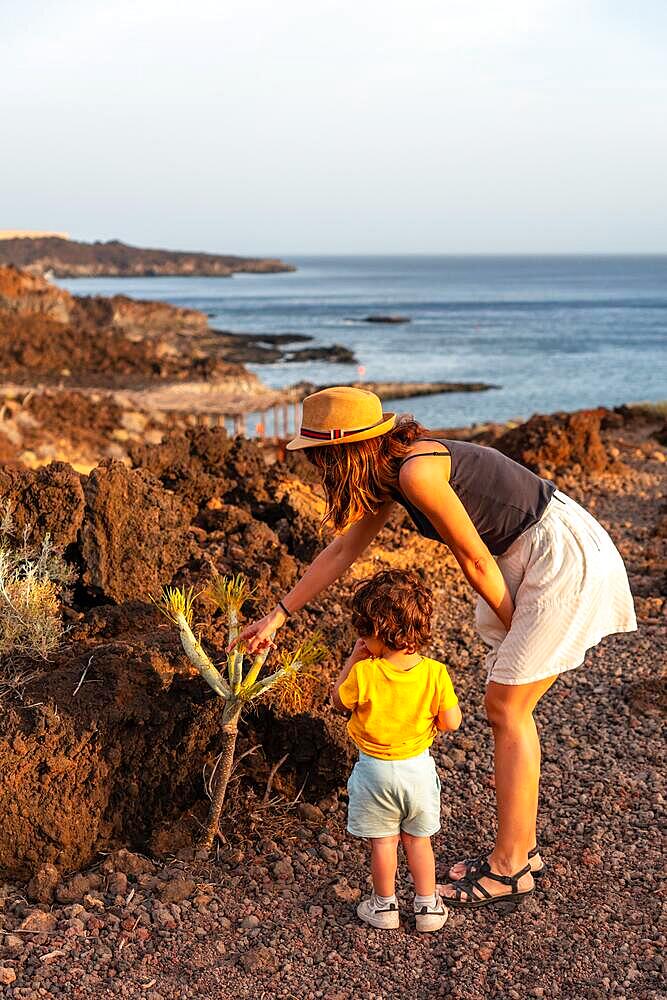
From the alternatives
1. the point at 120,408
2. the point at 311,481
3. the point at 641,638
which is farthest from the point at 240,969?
the point at 120,408

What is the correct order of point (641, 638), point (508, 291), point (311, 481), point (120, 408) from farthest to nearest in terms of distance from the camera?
point (508, 291) < point (120, 408) < point (311, 481) < point (641, 638)

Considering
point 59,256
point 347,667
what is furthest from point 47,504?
point 59,256

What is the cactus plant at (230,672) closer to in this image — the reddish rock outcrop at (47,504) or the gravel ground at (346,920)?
the gravel ground at (346,920)

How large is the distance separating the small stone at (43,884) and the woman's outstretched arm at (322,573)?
1.06m

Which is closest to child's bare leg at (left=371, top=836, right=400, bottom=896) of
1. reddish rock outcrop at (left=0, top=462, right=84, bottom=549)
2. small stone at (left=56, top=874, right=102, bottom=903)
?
small stone at (left=56, top=874, right=102, bottom=903)

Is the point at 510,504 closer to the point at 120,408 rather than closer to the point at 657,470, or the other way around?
the point at 657,470

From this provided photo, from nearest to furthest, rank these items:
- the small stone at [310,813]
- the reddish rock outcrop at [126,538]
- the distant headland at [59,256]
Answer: the small stone at [310,813] → the reddish rock outcrop at [126,538] → the distant headland at [59,256]

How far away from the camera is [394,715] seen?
316 centimetres

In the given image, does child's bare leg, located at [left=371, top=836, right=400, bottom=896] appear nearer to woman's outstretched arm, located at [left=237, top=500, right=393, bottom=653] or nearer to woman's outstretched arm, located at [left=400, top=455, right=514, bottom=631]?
woman's outstretched arm, located at [left=237, top=500, right=393, bottom=653]

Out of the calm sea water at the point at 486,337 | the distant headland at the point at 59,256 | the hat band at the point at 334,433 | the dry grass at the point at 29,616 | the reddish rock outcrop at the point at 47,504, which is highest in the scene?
the distant headland at the point at 59,256

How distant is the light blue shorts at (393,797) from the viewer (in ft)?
10.5

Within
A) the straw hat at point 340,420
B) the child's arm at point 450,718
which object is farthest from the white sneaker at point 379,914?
the straw hat at point 340,420

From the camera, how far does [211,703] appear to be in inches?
155

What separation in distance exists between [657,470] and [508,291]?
142494 mm
